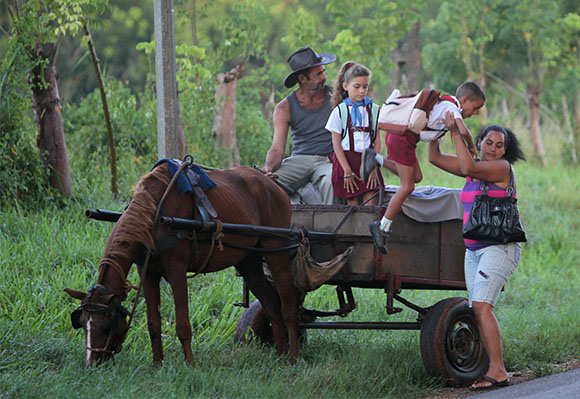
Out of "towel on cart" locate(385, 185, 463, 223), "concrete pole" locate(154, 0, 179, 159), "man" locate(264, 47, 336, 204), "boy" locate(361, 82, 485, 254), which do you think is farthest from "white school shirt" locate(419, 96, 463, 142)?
"concrete pole" locate(154, 0, 179, 159)

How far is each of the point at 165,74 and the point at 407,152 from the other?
2.82m

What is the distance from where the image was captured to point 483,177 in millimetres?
6211

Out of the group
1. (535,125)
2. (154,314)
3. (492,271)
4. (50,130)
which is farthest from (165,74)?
(535,125)

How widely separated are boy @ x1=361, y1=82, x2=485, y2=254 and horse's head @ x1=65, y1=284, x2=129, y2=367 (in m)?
2.10

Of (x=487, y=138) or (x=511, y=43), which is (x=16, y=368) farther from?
(x=511, y=43)

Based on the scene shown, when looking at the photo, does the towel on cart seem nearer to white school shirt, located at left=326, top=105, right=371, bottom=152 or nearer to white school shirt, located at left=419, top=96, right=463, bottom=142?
white school shirt, located at left=419, top=96, right=463, bottom=142

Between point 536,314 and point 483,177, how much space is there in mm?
3780

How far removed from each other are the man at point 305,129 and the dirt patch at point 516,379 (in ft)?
6.59

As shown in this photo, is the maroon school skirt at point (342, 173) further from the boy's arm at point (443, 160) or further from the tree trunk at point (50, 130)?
the tree trunk at point (50, 130)

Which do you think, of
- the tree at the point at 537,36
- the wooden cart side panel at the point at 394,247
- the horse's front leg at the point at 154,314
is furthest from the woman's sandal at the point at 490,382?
the tree at the point at 537,36

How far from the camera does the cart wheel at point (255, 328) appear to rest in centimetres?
721

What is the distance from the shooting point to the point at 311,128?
7.46m

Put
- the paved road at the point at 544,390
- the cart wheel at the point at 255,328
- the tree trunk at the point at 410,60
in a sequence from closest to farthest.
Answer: the paved road at the point at 544,390 < the cart wheel at the point at 255,328 < the tree trunk at the point at 410,60

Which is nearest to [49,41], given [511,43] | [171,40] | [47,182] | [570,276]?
[47,182]
